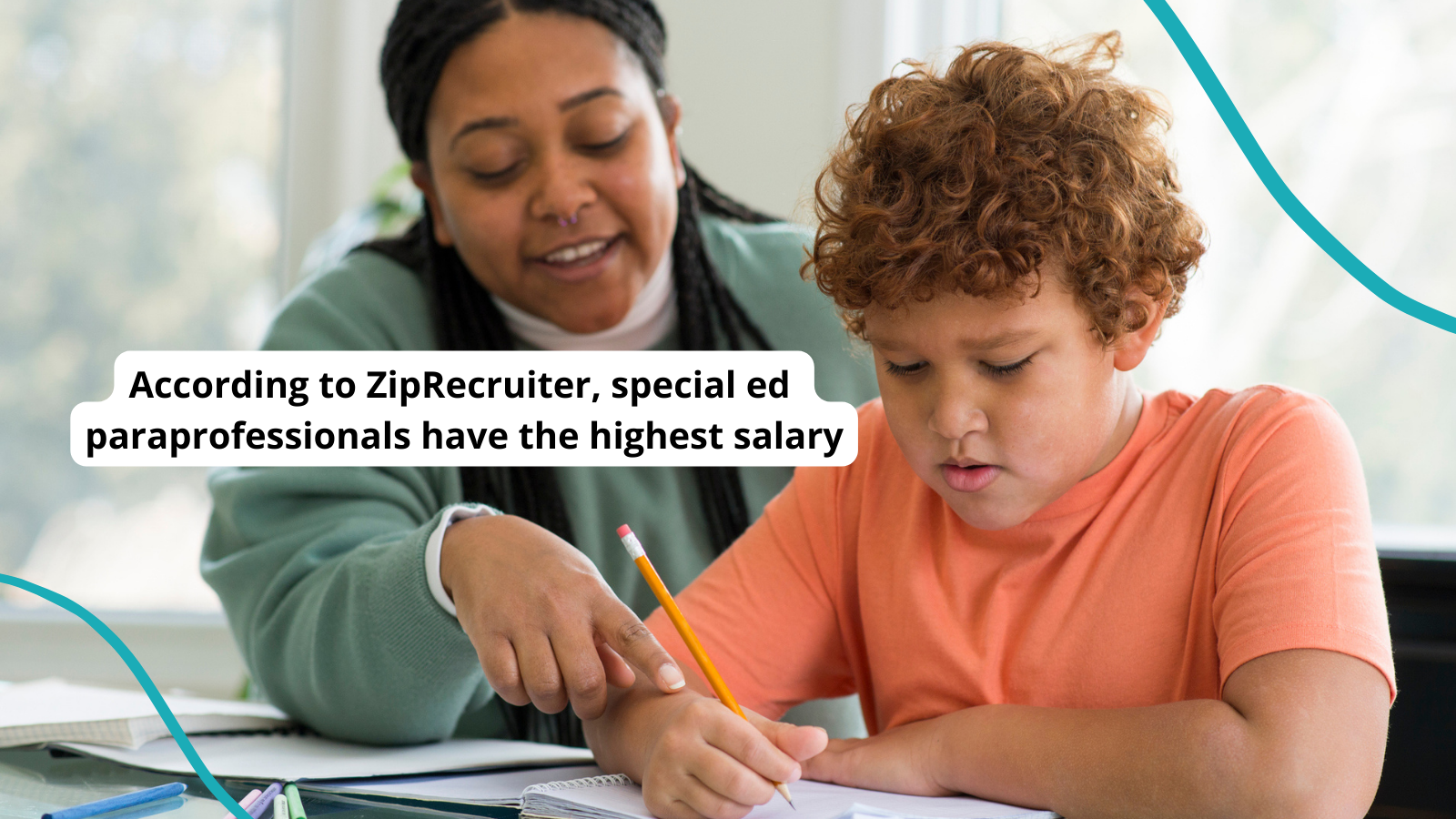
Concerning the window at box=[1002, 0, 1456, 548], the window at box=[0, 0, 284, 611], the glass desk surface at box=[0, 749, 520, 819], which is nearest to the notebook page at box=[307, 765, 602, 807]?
the glass desk surface at box=[0, 749, 520, 819]

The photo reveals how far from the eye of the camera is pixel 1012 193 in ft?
2.32

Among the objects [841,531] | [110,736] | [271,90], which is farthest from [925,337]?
[271,90]

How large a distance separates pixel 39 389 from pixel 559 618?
1.89 meters

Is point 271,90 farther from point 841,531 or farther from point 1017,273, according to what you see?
point 1017,273

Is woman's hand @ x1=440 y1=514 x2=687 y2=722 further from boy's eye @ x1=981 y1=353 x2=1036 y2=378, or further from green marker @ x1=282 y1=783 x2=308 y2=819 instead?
boy's eye @ x1=981 y1=353 x2=1036 y2=378

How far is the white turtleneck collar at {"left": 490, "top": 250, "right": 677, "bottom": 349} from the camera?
4.07ft

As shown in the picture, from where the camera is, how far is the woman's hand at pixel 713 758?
25.0 inches

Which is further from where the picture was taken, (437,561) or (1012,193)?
(437,561)

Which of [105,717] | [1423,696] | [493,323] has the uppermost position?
[493,323]

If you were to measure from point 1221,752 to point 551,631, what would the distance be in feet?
1.28

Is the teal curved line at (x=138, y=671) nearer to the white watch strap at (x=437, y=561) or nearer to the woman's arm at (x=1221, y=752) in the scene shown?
the white watch strap at (x=437, y=561)

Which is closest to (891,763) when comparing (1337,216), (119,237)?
(1337,216)

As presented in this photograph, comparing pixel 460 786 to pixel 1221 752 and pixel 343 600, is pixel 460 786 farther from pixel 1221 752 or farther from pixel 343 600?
pixel 1221 752

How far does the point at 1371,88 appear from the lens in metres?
1.61
